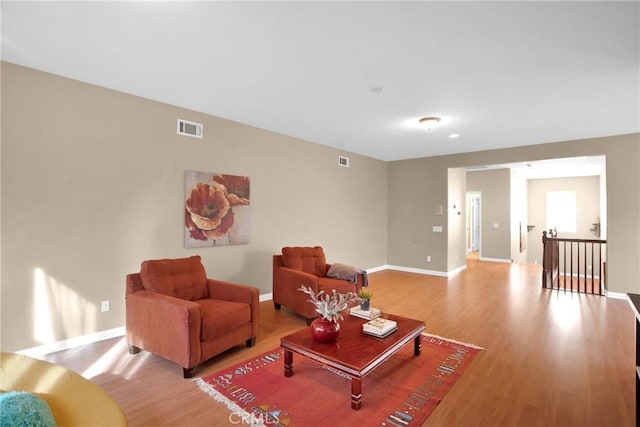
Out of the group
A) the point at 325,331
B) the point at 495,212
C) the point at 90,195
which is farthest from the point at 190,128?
the point at 495,212

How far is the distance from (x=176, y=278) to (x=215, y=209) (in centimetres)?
132

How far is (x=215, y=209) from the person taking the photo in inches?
168

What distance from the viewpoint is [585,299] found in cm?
508

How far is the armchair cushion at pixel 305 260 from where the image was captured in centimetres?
434

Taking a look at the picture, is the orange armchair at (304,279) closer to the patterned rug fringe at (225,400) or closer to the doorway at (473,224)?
the patterned rug fringe at (225,400)

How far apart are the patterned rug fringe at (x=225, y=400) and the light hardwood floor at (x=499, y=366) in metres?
0.05

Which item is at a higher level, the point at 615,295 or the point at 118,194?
the point at 118,194

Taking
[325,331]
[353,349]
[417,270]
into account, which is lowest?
[417,270]

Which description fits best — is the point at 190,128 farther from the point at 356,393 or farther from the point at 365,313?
the point at 356,393

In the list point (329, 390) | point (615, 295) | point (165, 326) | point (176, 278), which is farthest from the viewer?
point (615, 295)

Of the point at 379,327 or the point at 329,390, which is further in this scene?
the point at 379,327

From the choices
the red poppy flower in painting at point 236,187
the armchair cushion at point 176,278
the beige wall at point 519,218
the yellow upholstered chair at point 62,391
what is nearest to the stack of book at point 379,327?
the armchair cushion at point 176,278

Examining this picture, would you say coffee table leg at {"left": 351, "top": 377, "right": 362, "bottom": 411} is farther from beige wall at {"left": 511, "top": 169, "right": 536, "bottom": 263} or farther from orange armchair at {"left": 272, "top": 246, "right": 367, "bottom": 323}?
beige wall at {"left": 511, "top": 169, "right": 536, "bottom": 263}

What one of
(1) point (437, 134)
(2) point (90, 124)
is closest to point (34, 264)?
(2) point (90, 124)
